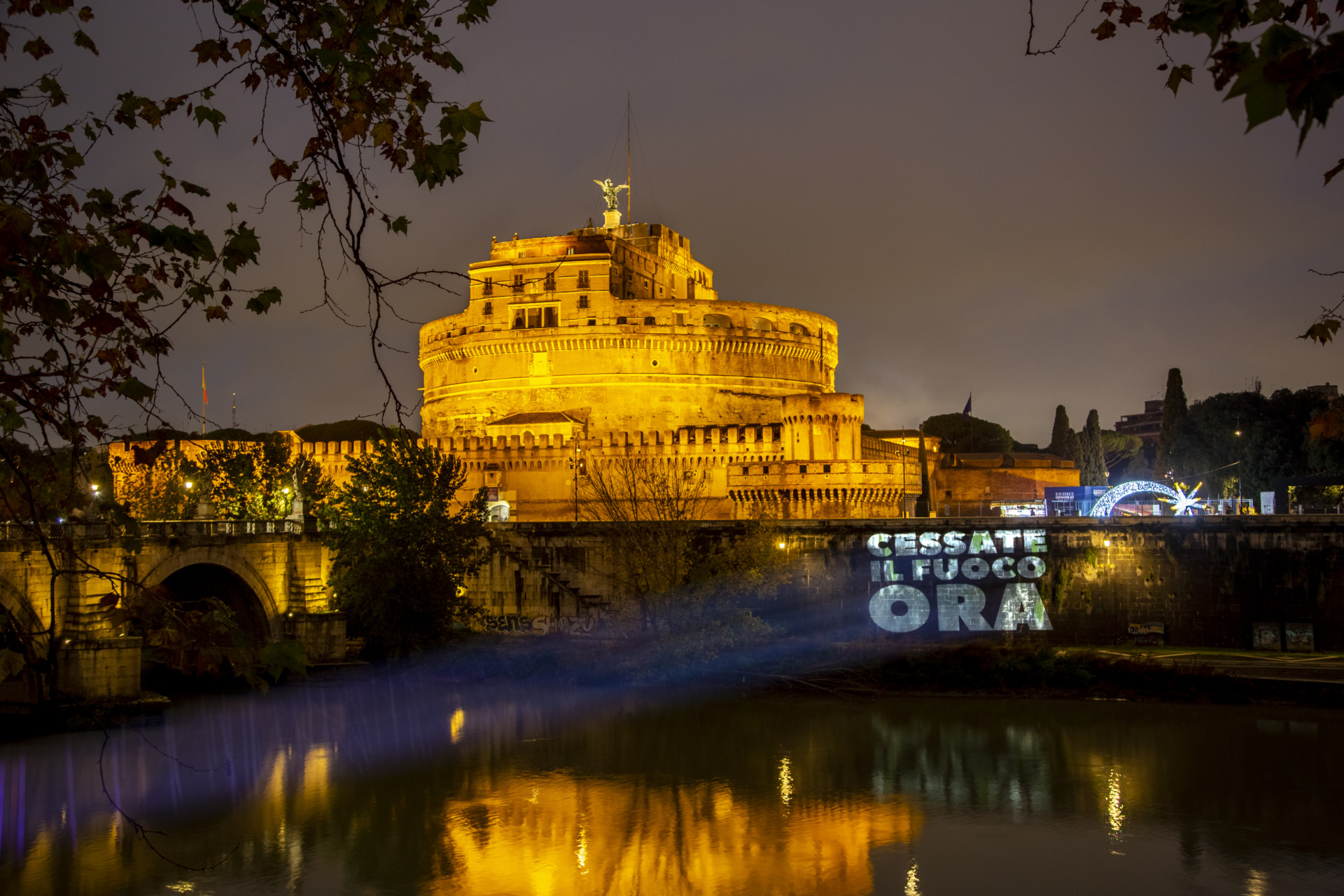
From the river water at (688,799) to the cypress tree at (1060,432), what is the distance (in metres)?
28.1

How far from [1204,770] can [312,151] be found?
17411 mm

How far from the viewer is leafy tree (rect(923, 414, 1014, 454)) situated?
2301 inches

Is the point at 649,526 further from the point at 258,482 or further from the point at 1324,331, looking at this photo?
the point at 1324,331

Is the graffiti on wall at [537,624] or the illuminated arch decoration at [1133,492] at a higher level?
the illuminated arch decoration at [1133,492]

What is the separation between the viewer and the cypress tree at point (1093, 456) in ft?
144

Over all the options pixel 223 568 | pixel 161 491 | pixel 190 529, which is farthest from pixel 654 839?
pixel 161 491

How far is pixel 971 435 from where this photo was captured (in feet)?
190

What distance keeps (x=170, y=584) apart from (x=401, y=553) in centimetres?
530

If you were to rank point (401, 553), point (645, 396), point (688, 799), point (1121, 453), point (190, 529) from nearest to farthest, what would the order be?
point (688, 799)
point (190, 529)
point (401, 553)
point (645, 396)
point (1121, 453)

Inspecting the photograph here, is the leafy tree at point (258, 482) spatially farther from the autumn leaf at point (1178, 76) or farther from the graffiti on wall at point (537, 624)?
the autumn leaf at point (1178, 76)

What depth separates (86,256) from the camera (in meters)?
3.96

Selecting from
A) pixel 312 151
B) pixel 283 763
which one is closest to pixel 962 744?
pixel 283 763

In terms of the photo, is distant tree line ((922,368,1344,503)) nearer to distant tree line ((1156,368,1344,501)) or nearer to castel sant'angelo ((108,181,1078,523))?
distant tree line ((1156,368,1344,501))

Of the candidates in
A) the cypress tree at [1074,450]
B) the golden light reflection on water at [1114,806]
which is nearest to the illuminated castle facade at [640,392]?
the cypress tree at [1074,450]
